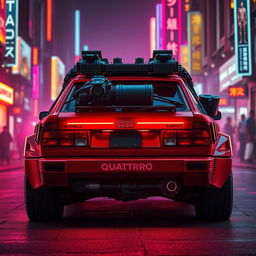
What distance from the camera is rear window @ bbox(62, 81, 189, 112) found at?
24.0 ft

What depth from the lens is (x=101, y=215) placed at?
8.62 meters

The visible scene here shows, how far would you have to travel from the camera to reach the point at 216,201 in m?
7.54

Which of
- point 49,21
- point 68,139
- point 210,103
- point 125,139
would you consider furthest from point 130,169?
point 49,21

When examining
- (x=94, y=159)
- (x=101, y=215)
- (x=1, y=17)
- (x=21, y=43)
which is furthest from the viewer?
(x=21, y=43)

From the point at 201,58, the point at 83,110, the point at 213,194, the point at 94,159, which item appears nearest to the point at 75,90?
the point at 83,110

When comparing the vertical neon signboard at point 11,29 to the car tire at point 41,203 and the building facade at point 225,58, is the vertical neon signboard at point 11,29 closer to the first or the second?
the building facade at point 225,58

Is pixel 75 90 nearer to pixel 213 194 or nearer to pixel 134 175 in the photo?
pixel 134 175

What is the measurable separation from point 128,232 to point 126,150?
2.66 ft

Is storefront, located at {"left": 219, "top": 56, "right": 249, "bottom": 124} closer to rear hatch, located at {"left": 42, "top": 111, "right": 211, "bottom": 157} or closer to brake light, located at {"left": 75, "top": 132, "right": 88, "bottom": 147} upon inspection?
rear hatch, located at {"left": 42, "top": 111, "right": 211, "bottom": 157}

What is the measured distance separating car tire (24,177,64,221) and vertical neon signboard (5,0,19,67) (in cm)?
3217

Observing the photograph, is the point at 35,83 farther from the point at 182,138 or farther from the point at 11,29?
the point at 182,138

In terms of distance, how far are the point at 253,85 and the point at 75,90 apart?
28.9 m

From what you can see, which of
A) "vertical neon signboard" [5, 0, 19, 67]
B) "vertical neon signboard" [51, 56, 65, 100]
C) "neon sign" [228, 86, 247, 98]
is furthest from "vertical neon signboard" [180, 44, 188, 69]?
"neon sign" [228, 86, 247, 98]

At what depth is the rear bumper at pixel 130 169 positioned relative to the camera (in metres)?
7.04
